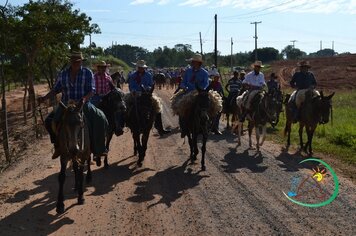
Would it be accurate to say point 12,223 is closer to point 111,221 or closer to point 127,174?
point 111,221

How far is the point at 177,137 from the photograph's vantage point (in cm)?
1614

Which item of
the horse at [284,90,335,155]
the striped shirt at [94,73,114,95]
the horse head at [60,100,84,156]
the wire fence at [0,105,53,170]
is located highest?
the striped shirt at [94,73,114,95]

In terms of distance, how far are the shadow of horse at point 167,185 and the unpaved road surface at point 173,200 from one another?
19 millimetres

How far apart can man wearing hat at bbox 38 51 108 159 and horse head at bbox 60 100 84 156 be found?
0.50 meters

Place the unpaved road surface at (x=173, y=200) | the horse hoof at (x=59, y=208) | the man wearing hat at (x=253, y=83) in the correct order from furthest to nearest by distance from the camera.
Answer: the man wearing hat at (x=253, y=83), the horse hoof at (x=59, y=208), the unpaved road surface at (x=173, y=200)

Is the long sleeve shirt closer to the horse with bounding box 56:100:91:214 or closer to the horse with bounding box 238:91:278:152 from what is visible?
the horse with bounding box 238:91:278:152

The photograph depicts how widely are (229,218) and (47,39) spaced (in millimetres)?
17922

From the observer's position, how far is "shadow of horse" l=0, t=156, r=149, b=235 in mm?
7017

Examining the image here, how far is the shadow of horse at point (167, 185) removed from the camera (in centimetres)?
862

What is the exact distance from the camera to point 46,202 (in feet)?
27.3

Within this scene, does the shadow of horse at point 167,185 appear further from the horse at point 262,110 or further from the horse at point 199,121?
the horse at point 262,110

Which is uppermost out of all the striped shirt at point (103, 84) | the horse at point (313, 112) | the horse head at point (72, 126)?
the striped shirt at point (103, 84)
